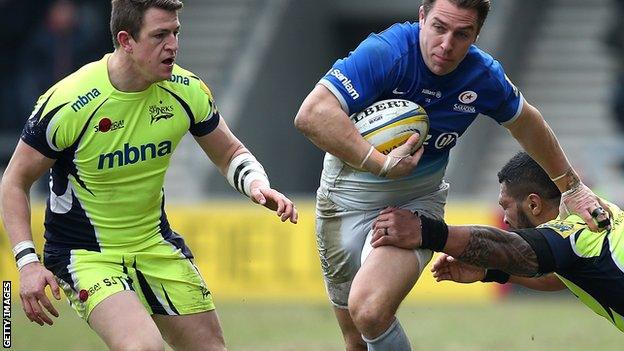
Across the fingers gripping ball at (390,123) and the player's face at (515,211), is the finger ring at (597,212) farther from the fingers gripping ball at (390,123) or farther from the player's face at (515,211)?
the fingers gripping ball at (390,123)

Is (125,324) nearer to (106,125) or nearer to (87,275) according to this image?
(87,275)

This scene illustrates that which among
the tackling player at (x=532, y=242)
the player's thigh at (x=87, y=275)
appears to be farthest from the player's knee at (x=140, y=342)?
the tackling player at (x=532, y=242)

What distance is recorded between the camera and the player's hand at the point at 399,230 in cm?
684

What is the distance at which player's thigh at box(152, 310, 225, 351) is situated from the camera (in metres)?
6.96

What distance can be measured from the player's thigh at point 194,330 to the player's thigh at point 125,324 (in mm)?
310

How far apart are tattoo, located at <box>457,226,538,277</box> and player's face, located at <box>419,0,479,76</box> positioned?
89 cm

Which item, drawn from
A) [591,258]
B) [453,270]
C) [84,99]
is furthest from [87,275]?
[591,258]

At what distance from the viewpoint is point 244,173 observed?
23.6ft

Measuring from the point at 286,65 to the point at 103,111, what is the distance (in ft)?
46.1

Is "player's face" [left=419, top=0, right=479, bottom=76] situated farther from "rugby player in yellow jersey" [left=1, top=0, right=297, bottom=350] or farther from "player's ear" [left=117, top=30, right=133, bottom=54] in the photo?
"player's ear" [left=117, top=30, right=133, bottom=54]

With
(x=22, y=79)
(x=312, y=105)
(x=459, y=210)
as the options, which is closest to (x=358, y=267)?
(x=312, y=105)

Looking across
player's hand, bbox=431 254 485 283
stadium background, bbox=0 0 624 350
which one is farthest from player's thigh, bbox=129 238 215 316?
stadium background, bbox=0 0 624 350

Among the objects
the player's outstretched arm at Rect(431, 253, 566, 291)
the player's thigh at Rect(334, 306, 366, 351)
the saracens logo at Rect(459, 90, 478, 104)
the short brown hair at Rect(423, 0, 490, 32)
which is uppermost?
the short brown hair at Rect(423, 0, 490, 32)

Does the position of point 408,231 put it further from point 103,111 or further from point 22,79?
point 22,79
